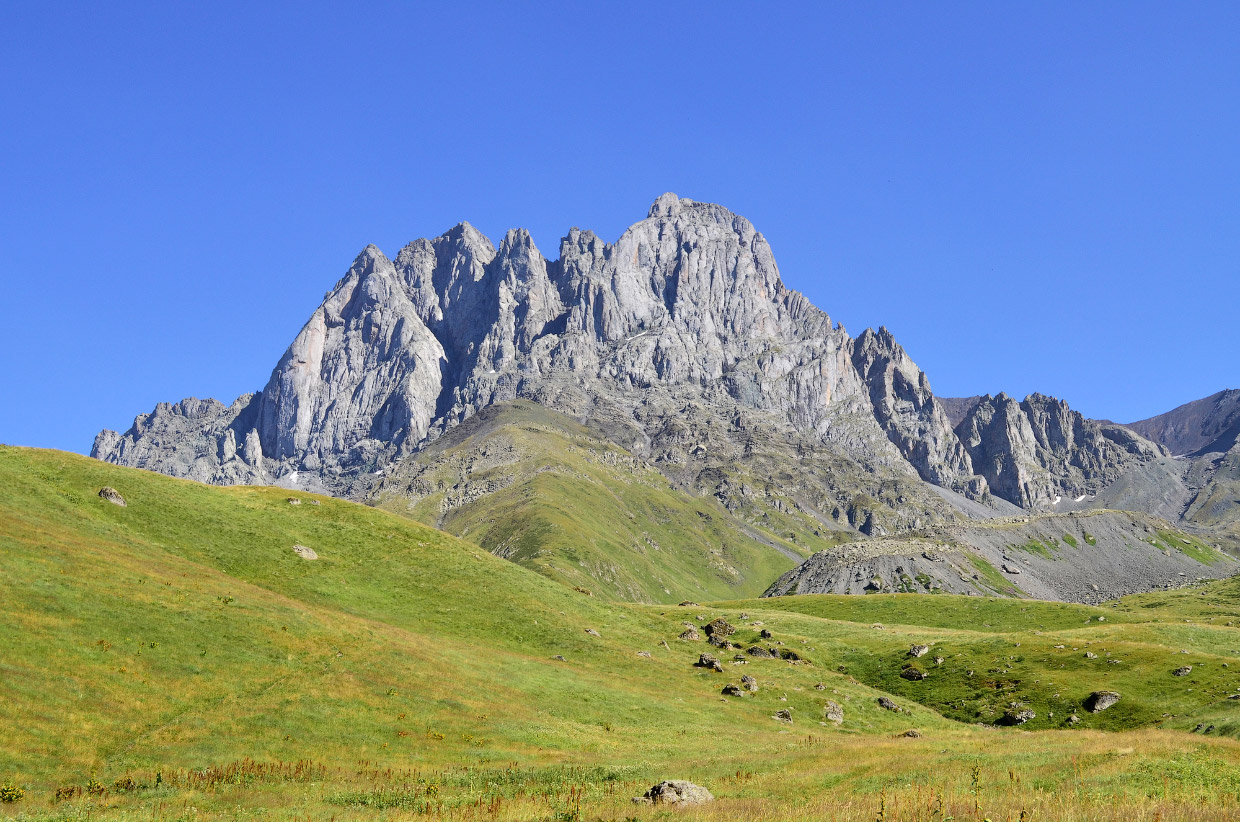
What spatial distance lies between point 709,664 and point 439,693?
3221cm

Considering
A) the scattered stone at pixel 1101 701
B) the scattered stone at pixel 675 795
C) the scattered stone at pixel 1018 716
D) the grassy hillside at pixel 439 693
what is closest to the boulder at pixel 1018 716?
the scattered stone at pixel 1018 716

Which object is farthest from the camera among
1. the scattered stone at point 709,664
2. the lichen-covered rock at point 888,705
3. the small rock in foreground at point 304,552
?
the small rock in foreground at point 304,552

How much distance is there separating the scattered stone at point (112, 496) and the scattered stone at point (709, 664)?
59.3 meters

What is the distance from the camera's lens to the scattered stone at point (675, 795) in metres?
28.8

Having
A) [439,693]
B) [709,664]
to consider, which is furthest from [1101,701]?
[439,693]

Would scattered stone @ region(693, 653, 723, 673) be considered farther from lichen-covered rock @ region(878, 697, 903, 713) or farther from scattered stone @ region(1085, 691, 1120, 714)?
scattered stone @ region(1085, 691, 1120, 714)

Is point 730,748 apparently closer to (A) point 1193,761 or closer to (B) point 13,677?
(A) point 1193,761

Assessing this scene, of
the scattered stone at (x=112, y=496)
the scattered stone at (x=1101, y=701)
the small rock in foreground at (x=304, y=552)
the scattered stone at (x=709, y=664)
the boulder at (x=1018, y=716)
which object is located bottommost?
the boulder at (x=1018, y=716)

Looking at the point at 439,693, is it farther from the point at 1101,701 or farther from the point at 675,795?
the point at 1101,701

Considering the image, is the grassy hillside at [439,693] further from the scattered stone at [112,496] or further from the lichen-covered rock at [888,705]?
the lichen-covered rock at [888,705]

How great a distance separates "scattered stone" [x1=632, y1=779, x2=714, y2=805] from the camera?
28.8m

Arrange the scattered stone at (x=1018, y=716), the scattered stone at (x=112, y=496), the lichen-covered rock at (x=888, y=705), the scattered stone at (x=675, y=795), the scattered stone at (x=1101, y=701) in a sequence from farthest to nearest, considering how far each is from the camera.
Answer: the scattered stone at (x=112, y=496) → the scattered stone at (x=1018, y=716) → the lichen-covered rock at (x=888, y=705) → the scattered stone at (x=1101, y=701) → the scattered stone at (x=675, y=795)

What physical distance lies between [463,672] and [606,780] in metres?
26.3

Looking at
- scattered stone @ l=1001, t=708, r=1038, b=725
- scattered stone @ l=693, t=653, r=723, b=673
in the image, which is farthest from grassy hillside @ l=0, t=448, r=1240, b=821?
scattered stone @ l=693, t=653, r=723, b=673
